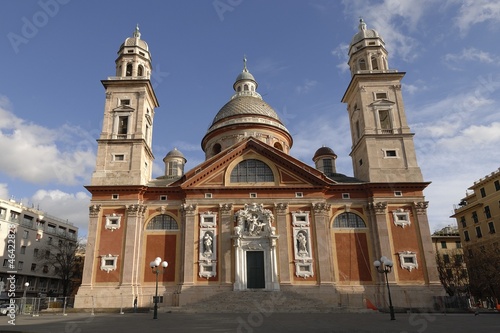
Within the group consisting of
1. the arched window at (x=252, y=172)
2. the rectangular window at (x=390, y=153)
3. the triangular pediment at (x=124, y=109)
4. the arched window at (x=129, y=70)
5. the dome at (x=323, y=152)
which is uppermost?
the arched window at (x=129, y=70)

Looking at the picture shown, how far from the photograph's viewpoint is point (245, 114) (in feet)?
136

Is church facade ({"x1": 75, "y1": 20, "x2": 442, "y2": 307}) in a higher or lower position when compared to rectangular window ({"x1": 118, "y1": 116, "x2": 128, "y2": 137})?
lower

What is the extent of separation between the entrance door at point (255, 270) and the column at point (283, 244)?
1.40m

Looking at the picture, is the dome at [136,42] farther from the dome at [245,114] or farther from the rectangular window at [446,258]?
the rectangular window at [446,258]

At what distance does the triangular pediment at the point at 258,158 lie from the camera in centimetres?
3173

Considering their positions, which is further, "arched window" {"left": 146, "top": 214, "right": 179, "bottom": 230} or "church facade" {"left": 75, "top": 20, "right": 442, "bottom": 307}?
"arched window" {"left": 146, "top": 214, "right": 179, "bottom": 230}

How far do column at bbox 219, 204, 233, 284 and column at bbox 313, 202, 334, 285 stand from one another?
6.82 m

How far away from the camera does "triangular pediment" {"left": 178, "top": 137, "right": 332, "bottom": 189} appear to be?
31.7 m

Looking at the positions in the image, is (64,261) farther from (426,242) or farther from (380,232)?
(426,242)

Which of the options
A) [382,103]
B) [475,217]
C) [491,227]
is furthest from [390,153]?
[475,217]

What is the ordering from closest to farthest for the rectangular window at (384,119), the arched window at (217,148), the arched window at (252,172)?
1. the arched window at (252,172)
2. the rectangular window at (384,119)
3. the arched window at (217,148)

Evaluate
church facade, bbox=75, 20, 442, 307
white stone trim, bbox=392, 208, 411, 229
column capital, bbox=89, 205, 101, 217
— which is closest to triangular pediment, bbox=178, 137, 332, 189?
church facade, bbox=75, 20, 442, 307

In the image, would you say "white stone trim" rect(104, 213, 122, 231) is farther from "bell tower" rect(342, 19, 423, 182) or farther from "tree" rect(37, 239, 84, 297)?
"tree" rect(37, 239, 84, 297)

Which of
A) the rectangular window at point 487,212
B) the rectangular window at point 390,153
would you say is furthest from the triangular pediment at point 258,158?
the rectangular window at point 487,212
